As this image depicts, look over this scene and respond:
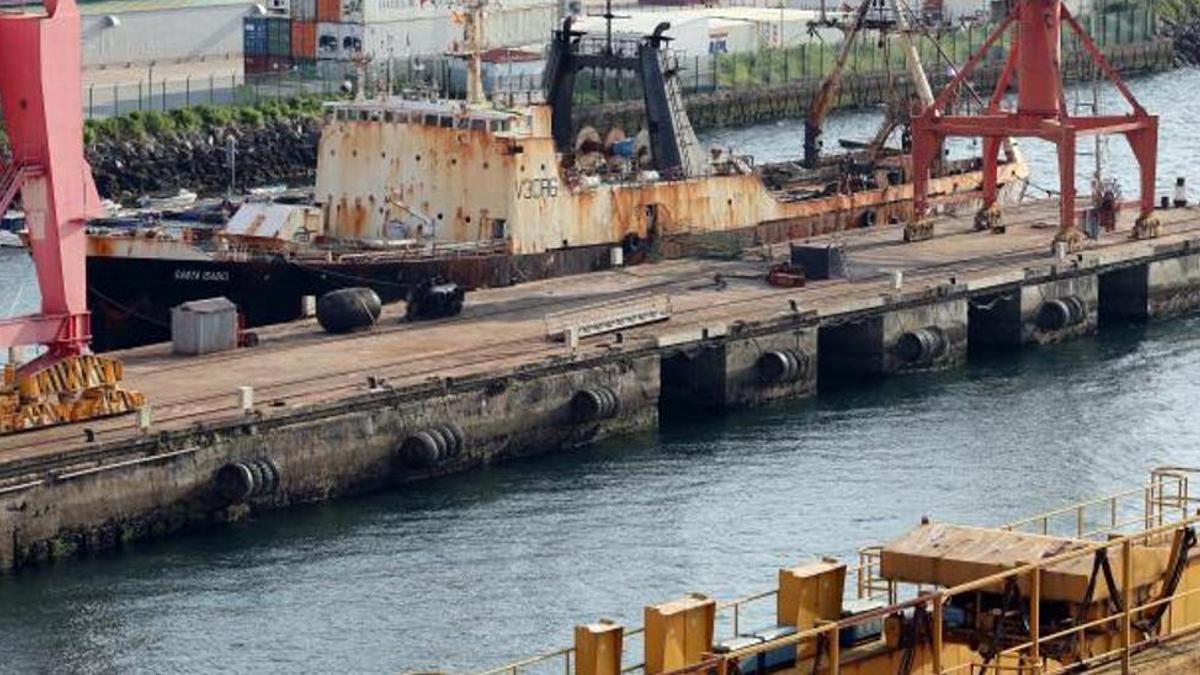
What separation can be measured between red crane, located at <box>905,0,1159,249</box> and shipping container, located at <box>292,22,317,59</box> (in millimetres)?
41943

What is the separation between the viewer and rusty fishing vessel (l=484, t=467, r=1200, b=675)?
38.3 metres

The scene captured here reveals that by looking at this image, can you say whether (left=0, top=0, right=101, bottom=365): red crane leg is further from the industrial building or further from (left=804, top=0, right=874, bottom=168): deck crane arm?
the industrial building

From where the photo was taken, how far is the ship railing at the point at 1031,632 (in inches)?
1503

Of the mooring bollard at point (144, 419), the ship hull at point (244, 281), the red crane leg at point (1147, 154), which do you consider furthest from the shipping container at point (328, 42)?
the mooring bollard at point (144, 419)

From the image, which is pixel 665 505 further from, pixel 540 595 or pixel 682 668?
pixel 682 668

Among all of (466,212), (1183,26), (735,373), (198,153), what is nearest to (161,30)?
(198,153)

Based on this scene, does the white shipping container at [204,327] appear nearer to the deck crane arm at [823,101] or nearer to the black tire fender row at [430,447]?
the black tire fender row at [430,447]

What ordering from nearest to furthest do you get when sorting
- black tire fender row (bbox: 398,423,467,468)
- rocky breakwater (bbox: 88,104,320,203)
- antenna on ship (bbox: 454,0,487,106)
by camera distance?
1. black tire fender row (bbox: 398,423,467,468)
2. antenna on ship (bbox: 454,0,487,106)
3. rocky breakwater (bbox: 88,104,320,203)

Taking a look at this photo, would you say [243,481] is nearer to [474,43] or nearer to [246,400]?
[246,400]

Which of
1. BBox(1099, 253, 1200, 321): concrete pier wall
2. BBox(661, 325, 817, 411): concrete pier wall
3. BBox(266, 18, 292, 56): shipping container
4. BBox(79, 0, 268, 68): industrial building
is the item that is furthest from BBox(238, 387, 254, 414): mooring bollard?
BBox(266, 18, 292, 56): shipping container

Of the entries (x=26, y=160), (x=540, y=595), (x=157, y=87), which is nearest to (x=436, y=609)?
(x=540, y=595)

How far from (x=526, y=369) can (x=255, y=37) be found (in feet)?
200

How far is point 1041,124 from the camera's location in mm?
90188

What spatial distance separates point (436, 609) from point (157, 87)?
67.4 metres
